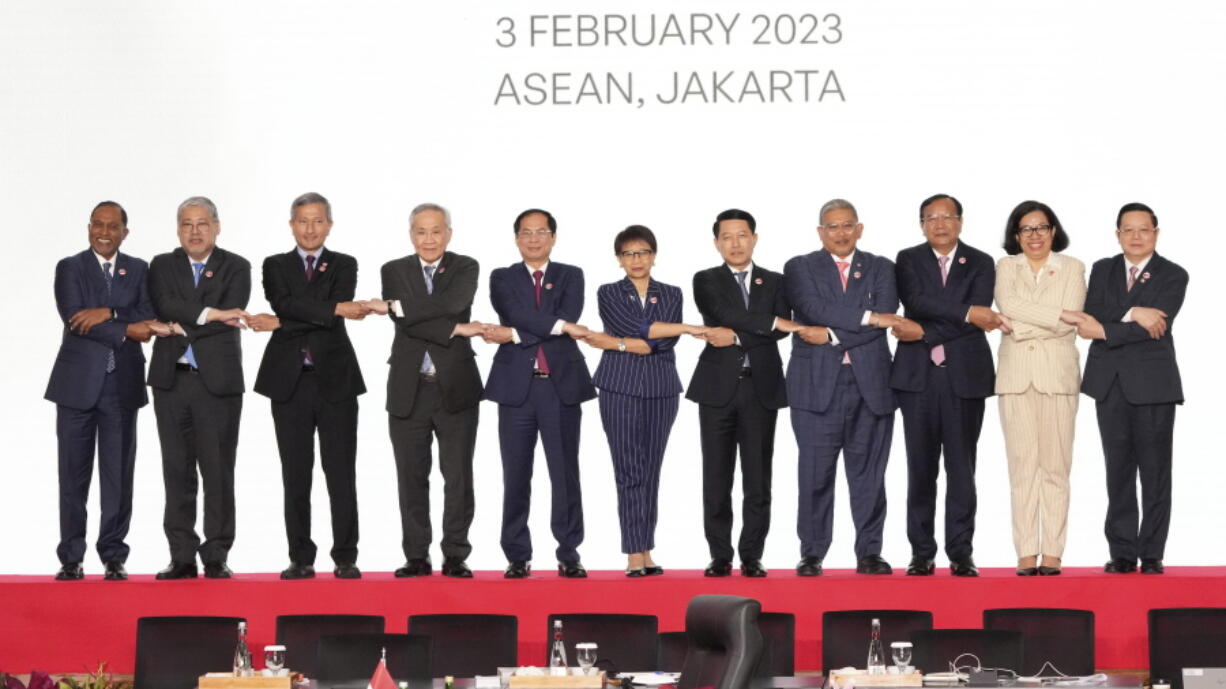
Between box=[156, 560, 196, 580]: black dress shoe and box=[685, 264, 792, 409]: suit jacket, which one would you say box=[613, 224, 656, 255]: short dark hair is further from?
box=[156, 560, 196, 580]: black dress shoe

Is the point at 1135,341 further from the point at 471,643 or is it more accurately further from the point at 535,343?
the point at 471,643

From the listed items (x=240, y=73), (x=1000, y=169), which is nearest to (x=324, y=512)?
(x=240, y=73)

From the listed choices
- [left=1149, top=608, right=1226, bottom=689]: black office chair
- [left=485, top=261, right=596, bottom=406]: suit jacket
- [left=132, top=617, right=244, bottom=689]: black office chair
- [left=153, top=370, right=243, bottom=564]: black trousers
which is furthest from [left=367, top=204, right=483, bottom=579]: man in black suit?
[left=1149, top=608, right=1226, bottom=689]: black office chair

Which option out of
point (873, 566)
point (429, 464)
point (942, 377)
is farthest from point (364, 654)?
point (942, 377)

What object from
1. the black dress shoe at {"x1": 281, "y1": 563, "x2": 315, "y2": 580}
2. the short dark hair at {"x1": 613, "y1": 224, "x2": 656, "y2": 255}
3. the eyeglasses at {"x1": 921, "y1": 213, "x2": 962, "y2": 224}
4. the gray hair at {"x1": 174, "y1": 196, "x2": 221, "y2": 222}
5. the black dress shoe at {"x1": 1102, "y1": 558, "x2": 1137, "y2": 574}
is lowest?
the black dress shoe at {"x1": 281, "y1": 563, "x2": 315, "y2": 580}

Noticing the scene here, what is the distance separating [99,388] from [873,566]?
3.27 m

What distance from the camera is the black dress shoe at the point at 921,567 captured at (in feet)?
23.2

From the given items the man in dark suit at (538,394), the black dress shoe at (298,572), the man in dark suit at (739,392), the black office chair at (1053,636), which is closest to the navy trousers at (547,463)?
the man in dark suit at (538,394)

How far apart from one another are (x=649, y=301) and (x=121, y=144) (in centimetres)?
300

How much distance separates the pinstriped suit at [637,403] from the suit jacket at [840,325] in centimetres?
52

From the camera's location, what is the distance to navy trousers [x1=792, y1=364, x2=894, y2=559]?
23.4 feet

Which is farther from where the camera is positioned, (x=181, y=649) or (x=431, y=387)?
(x=431, y=387)

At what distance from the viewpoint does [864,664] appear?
584 cm

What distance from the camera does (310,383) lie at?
712 centimetres
